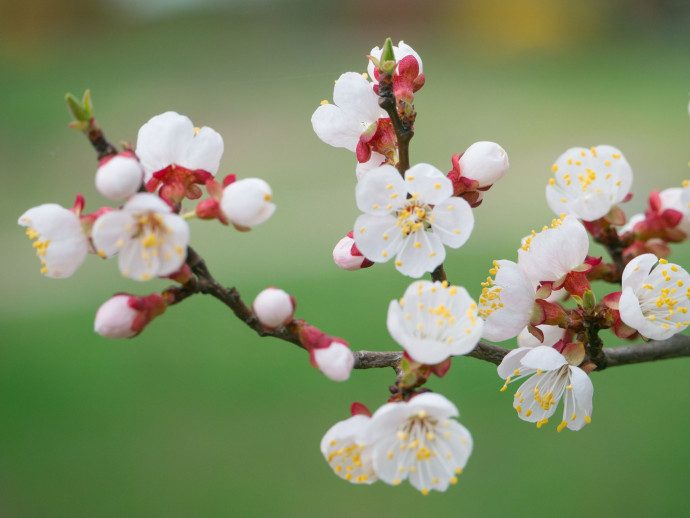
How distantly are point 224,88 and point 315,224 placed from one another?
8.29 ft

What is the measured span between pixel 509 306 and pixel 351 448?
7.7 inches

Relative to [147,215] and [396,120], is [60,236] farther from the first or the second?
[396,120]

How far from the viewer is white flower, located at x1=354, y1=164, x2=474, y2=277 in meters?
0.59

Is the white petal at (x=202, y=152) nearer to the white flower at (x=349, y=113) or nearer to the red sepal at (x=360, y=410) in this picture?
the white flower at (x=349, y=113)

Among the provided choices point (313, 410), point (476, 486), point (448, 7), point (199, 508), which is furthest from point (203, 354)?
point (448, 7)

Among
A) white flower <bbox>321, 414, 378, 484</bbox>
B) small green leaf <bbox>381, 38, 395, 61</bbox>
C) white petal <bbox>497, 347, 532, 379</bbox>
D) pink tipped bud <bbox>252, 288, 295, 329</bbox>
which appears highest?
small green leaf <bbox>381, 38, 395, 61</bbox>

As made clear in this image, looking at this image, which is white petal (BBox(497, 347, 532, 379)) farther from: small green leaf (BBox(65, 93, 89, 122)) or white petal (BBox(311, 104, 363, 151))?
small green leaf (BBox(65, 93, 89, 122))

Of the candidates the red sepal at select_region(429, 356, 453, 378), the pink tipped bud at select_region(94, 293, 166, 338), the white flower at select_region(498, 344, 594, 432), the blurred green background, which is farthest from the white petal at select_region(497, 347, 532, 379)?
the blurred green background

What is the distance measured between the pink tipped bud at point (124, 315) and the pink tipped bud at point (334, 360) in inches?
5.4

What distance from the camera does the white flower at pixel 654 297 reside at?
63 centimetres

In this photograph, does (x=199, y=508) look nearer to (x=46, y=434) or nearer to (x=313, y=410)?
(x=313, y=410)

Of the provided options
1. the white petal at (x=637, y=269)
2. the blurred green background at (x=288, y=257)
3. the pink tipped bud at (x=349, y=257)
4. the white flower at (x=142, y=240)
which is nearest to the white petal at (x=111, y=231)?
the white flower at (x=142, y=240)

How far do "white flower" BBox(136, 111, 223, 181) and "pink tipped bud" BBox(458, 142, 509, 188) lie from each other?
0.22 metres

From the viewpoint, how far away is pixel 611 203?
0.79 meters
